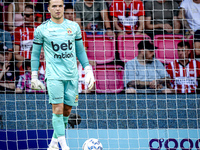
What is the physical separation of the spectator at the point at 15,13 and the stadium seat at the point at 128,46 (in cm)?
177

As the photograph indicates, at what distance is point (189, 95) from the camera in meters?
6.00

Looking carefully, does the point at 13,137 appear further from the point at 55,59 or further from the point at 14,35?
the point at 55,59

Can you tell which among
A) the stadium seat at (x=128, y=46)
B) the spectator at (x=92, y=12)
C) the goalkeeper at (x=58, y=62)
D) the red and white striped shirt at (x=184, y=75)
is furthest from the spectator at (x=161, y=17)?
the goalkeeper at (x=58, y=62)

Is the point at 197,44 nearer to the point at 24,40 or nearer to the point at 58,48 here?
the point at 24,40

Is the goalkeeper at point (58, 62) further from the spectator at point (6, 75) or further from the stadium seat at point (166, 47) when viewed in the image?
the stadium seat at point (166, 47)

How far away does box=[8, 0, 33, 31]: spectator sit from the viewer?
6145 mm

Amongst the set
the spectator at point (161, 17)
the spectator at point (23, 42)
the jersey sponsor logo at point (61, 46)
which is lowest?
the jersey sponsor logo at point (61, 46)

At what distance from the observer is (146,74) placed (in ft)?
20.2

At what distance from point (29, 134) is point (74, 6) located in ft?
7.51

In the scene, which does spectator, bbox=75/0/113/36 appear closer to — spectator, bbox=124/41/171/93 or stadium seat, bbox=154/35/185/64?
spectator, bbox=124/41/171/93

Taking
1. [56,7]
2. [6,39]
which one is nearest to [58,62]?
[56,7]

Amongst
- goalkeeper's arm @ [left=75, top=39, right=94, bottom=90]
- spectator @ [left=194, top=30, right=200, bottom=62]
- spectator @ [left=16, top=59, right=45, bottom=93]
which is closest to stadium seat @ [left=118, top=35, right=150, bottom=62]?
spectator @ [left=194, top=30, right=200, bottom=62]

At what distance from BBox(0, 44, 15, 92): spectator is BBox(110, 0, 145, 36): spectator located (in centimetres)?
199

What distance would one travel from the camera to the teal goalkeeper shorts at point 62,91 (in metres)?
3.65
